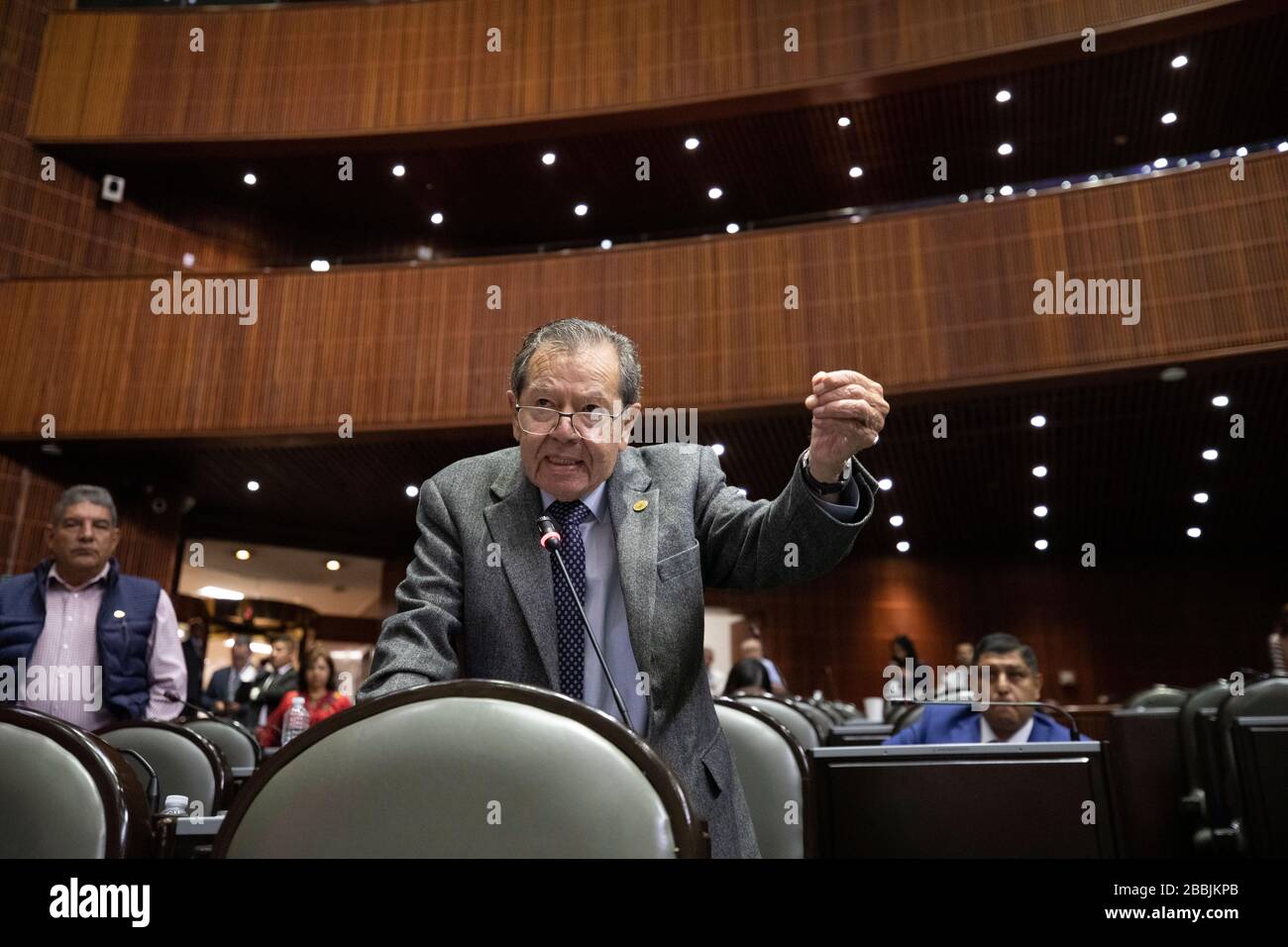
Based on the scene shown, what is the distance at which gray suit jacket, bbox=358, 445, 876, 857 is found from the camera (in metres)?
1.44

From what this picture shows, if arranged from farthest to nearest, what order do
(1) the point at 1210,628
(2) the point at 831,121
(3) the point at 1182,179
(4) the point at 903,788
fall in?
1. (1) the point at 1210,628
2. (2) the point at 831,121
3. (3) the point at 1182,179
4. (4) the point at 903,788

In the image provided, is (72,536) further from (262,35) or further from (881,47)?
(262,35)

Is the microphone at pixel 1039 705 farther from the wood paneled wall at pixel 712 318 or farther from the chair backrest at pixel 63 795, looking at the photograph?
the wood paneled wall at pixel 712 318

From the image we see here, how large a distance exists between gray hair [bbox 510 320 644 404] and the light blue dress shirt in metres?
0.17

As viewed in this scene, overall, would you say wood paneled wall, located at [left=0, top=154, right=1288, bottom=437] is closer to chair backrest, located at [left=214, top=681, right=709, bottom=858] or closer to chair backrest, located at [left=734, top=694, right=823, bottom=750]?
chair backrest, located at [left=734, top=694, right=823, bottom=750]

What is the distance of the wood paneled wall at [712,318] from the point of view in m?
7.79

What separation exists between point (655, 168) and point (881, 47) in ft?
8.53

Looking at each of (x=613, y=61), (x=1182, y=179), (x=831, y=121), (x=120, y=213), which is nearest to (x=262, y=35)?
(x=120, y=213)

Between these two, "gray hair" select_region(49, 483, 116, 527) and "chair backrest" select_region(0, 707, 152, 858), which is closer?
"chair backrest" select_region(0, 707, 152, 858)

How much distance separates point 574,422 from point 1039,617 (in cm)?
1307

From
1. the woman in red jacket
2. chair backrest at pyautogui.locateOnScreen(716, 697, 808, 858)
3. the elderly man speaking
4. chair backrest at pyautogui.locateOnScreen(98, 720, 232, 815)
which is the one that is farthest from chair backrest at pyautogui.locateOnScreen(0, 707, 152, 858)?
the woman in red jacket

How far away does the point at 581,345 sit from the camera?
1.56 metres

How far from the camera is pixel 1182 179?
794cm
